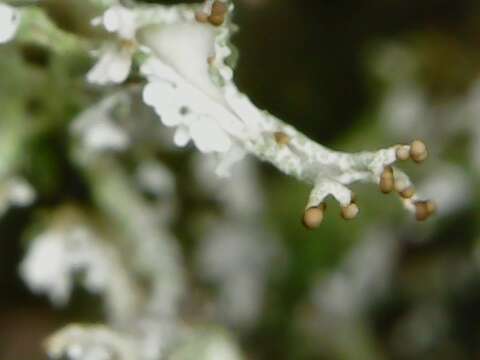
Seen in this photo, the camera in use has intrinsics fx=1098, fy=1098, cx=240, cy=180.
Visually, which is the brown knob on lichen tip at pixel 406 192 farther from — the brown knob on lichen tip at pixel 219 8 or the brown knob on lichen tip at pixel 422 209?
the brown knob on lichen tip at pixel 219 8

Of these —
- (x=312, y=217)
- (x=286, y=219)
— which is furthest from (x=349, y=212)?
(x=286, y=219)

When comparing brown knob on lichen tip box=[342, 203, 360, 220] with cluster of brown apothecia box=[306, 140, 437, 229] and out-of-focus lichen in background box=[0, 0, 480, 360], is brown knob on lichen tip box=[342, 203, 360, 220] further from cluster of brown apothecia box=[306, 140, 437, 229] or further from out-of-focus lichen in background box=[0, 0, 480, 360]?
out-of-focus lichen in background box=[0, 0, 480, 360]

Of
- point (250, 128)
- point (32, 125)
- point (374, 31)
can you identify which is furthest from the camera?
point (374, 31)

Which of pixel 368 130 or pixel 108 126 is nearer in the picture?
pixel 108 126

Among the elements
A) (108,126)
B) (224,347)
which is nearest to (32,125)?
(108,126)

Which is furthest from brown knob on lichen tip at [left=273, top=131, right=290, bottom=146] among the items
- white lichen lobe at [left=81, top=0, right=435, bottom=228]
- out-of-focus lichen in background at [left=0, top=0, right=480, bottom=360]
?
out-of-focus lichen in background at [left=0, top=0, right=480, bottom=360]

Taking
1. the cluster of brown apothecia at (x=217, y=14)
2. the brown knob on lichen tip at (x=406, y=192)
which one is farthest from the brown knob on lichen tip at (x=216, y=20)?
the brown knob on lichen tip at (x=406, y=192)

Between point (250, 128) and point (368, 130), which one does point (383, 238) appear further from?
point (250, 128)
